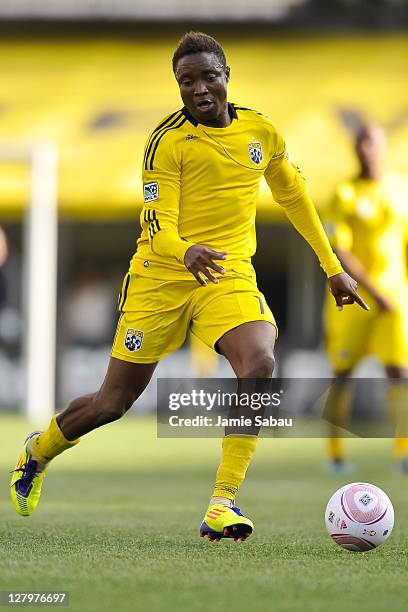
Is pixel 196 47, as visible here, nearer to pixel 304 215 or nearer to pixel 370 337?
pixel 304 215

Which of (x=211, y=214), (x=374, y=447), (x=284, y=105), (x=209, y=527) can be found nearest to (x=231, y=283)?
(x=211, y=214)

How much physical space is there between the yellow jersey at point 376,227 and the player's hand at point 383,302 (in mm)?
159

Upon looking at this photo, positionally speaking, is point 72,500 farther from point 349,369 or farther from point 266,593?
point 266,593

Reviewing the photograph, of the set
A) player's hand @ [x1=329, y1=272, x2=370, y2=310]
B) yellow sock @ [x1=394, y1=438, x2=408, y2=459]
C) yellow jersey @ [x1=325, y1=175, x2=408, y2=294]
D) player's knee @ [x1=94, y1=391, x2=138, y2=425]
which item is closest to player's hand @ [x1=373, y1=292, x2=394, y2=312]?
yellow jersey @ [x1=325, y1=175, x2=408, y2=294]

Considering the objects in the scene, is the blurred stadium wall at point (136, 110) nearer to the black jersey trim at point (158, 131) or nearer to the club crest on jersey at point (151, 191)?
the black jersey trim at point (158, 131)

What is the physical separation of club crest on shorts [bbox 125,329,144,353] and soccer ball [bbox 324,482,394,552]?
1110 mm

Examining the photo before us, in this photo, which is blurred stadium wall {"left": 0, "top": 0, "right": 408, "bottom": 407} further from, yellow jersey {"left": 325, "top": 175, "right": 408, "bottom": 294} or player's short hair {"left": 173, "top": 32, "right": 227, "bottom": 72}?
player's short hair {"left": 173, "top": 32, "right": 227, "bottom": 72}

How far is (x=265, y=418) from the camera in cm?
587

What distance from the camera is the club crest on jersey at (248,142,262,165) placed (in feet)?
19.1

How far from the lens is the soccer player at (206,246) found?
559 centimetres

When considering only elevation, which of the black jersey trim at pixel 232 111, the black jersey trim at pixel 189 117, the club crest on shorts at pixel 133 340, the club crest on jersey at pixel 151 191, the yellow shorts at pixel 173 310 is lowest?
the club crest on shorts at pixel 133 340

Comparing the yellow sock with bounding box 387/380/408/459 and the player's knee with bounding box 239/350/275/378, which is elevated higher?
the player's knee with bounding box 239/350/275/378

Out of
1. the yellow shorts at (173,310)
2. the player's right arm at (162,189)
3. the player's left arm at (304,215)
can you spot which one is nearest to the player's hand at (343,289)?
the player's left arm at (304,215)

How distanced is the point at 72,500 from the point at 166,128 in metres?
2.80
